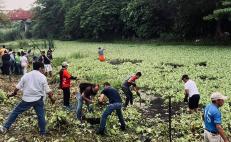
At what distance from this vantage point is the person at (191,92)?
15.9m

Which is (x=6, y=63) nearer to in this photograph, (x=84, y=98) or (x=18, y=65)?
(x=18, y=65)

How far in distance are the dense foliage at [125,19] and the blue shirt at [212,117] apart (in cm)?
3237

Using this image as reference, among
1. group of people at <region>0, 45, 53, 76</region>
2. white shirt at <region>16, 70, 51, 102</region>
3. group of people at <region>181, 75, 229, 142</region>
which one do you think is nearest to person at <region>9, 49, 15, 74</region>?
group of people at <region>0, 45, 53, 76</region>

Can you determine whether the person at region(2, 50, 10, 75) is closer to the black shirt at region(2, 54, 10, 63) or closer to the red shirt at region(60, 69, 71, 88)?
the black shirt at region(2, 54, 10, 63)

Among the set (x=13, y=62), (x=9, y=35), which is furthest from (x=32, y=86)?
(x=9, y=35)

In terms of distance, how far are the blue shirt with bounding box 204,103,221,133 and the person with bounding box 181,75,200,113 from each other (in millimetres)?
6206

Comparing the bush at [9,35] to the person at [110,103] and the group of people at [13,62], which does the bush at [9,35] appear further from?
the person at [110,103]

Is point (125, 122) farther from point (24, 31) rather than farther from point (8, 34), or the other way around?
point (24, 31)

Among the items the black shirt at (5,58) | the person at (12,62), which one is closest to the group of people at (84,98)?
the black shirt at (5,58)

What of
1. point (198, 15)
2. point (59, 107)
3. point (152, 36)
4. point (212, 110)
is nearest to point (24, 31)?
point (152, 36)

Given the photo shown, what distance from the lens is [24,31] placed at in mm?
103062

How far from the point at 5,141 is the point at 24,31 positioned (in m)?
94.0

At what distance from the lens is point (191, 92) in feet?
52.1

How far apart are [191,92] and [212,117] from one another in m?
6.51
